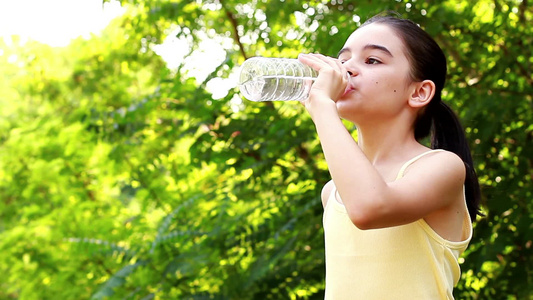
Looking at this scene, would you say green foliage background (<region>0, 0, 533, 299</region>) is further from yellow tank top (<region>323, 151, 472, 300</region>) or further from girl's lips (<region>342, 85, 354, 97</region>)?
yellow tank top (<region>323, 151, 472, 300</region>)

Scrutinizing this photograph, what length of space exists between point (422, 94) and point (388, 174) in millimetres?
231

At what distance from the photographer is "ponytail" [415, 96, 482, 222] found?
188 cm

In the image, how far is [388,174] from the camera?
1704mm

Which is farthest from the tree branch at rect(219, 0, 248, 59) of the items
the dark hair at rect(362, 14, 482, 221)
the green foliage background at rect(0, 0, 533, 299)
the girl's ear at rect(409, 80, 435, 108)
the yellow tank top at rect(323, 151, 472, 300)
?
the yellow tank top at rect(323, 151, 472, 300)

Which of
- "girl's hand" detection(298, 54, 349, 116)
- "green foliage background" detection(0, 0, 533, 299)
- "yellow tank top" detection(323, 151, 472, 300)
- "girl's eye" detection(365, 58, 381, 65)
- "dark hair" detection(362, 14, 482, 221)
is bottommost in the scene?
"green foliage background" detection(0, 0, 533, 299)

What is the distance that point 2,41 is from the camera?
26.6 ft

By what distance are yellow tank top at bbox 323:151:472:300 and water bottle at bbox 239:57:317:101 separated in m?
0.32

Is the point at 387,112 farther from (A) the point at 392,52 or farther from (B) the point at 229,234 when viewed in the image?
(B) the point at 229,234

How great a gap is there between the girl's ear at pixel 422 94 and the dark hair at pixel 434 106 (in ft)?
0.05

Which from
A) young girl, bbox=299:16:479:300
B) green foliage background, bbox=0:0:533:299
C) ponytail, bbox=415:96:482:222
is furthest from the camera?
green foliage background, bbox=0:0:533:299

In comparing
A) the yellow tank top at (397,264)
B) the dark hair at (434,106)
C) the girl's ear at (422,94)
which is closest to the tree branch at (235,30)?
the dark hair at (434,106)

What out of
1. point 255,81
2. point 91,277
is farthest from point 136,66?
point 255,81

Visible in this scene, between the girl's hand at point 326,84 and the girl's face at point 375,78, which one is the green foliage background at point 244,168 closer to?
the girl's face at point 375,78

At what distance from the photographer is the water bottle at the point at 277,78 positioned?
1763mm
